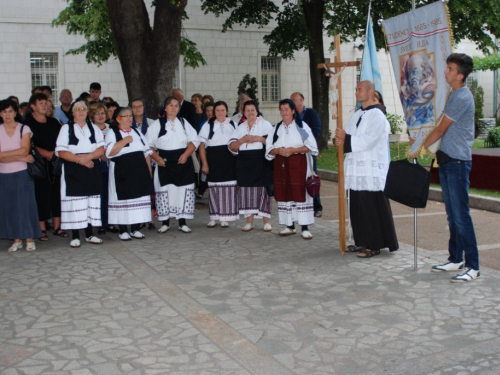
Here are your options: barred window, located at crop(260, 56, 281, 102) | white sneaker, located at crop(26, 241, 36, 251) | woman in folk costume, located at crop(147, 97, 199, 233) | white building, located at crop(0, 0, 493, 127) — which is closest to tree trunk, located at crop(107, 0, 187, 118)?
woman in folk costume, located at crop(147, 97, 199, 233)

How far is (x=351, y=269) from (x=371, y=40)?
10.2ft

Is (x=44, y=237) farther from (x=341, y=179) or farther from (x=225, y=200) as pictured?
(x=341, y=179)

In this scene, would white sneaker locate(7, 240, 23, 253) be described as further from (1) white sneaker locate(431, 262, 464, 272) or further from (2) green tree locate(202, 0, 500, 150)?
(2) green tree locate(202, 0, 500, 150)

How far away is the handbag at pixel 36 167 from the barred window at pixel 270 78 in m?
18.6

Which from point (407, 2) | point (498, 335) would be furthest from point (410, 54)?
point (407, 2)

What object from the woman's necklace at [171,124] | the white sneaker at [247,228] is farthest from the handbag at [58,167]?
the white sneaker at [247,228]

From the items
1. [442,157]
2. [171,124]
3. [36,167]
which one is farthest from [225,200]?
[442,157]

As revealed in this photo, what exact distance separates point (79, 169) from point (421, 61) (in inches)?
170

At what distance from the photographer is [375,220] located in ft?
23.9

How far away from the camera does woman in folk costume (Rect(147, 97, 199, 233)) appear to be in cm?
900

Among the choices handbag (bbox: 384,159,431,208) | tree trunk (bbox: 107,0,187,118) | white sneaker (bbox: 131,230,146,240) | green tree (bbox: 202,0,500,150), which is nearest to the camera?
handbag (bbox: 384,159,431,208)

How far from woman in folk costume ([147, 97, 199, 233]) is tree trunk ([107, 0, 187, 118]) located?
264cm

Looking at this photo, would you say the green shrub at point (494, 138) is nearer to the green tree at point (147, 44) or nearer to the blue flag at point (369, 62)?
the green tree at point (147, 44)

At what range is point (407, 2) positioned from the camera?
18.8 m
